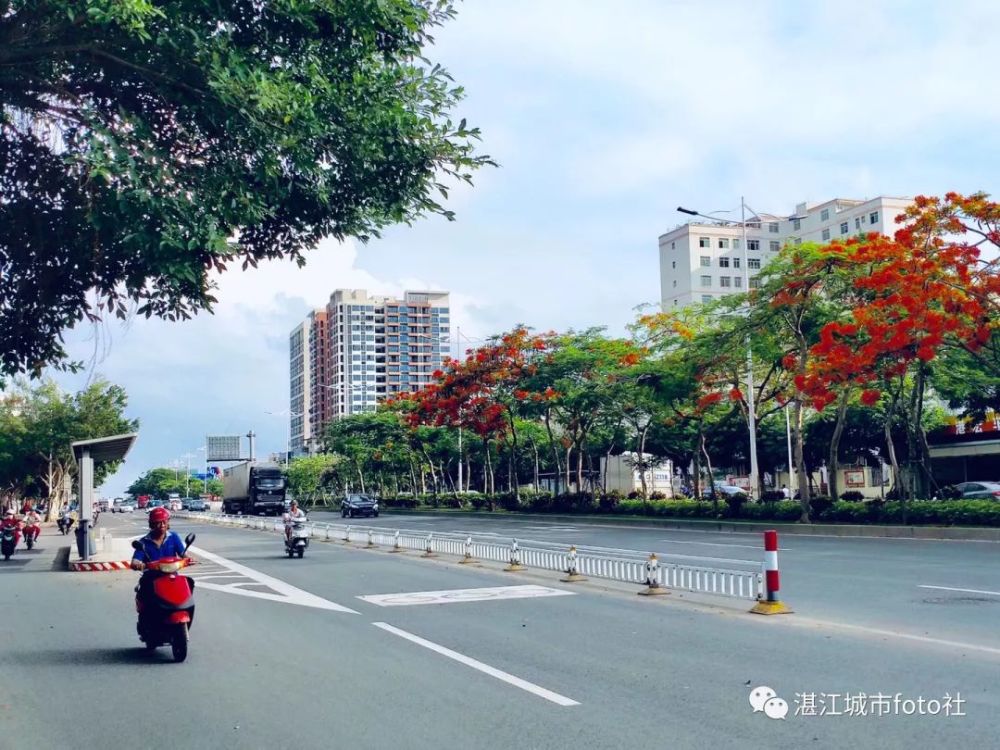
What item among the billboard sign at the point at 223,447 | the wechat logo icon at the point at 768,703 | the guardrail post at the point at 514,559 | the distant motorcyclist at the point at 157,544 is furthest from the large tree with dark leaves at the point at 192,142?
the billboard sign at the point at 223,447

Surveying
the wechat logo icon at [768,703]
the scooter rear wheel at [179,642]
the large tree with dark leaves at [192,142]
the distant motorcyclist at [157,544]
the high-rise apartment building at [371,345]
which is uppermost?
the high-rise apartment building at [371,345]

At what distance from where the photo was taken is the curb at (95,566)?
22.8 m

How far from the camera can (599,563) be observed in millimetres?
16469

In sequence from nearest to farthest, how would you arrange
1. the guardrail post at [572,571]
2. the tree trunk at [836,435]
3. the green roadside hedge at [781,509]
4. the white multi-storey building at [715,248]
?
1. the guardrail post at [572,571]
2. the green roadside hedge at [781,509]
3. the tree trunk at [836,435]
4. the white multi-storey building at [715,248]

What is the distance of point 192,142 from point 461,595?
8217 mm

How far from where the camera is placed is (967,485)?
40906 mm

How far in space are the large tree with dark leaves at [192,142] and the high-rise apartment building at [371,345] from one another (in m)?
147

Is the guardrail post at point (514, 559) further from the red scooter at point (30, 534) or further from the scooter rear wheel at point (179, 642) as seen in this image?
the red scooter at point (30, 534)

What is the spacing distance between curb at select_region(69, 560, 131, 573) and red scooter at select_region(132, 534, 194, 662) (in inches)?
559

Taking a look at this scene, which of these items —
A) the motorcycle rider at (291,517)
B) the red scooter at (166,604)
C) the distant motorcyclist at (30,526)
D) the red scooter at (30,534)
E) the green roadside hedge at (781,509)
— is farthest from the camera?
the distant motorcyclist at (30,526)

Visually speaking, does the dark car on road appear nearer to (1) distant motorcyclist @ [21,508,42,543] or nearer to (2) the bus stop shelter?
(1) distant motorcyclist @ [21,508,42,543]

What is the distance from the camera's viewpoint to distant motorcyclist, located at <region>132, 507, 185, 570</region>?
980cm

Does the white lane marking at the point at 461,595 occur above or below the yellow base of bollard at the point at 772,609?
below

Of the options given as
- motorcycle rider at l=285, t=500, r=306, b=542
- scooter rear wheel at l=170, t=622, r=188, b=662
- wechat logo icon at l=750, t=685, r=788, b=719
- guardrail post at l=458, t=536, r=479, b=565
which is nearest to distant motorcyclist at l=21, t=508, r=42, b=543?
motorcycle rider at l=285, t=500, r=306, b=542
